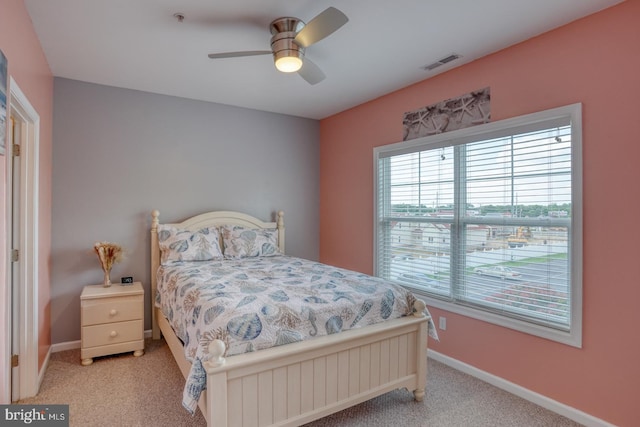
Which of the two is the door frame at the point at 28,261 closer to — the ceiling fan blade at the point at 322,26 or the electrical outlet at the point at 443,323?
the ceiling fan blade at the point at 322,26

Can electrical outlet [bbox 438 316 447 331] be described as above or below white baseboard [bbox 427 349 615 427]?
above

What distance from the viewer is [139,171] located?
3.63 metres

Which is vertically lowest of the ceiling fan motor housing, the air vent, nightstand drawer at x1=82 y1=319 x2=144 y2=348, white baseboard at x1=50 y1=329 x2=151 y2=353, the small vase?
white baseboard at x1=50 y1=329 x2=151 y2=353

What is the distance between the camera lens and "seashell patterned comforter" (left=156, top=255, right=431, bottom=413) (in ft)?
5.98

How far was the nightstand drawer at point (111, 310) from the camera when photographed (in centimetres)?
295

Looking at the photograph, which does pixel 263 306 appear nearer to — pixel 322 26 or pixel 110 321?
pixel 322 26

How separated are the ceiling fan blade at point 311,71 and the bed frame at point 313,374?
180cm

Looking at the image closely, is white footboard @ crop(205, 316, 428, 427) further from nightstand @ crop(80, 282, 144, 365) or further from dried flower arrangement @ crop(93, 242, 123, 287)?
dried flower arrangement @ crop(93, 242, 123, 287)

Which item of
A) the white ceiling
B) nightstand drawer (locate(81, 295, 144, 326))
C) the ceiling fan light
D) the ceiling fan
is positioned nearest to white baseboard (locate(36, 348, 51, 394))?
nightstand drawer (locate(81, 295, 144, 326))

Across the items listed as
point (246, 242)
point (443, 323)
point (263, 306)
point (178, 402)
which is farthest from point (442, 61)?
point (178, 402)

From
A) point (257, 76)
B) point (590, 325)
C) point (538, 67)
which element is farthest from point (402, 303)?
point (257, 76)

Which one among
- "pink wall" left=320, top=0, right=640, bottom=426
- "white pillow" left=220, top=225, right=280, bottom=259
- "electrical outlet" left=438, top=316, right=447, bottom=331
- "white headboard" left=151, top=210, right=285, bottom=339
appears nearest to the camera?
"pink wall" left=320, top=0, right=640, bottom=426

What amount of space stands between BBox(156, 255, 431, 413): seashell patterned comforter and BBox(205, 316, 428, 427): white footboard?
0.25ft

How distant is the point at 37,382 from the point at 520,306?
357 centimetres
